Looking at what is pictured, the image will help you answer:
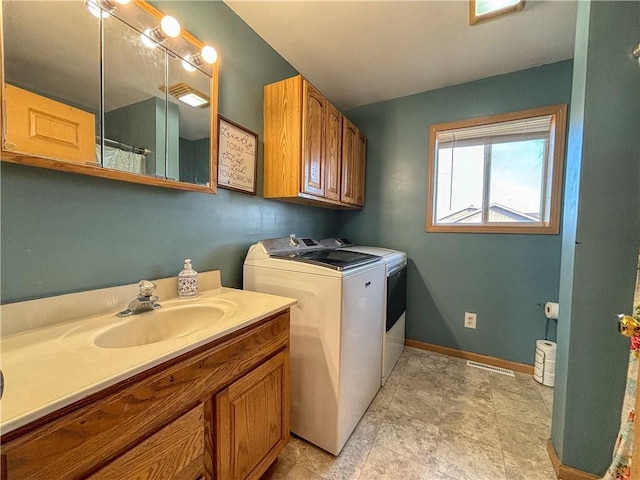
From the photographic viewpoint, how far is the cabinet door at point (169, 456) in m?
0.59

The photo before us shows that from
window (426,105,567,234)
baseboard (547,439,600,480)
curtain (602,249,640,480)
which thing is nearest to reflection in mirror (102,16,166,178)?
curtain (602,249,640,480)

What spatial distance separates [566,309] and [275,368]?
1365mm

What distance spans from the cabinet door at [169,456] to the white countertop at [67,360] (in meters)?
0.20

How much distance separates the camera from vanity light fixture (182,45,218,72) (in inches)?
49.1

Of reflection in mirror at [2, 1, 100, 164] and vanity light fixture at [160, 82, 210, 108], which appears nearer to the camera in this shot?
reflection in mirror at [2, 1, 100, 164]

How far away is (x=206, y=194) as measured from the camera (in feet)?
4.54

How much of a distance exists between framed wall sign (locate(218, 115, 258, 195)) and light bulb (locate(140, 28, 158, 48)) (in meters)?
0.40

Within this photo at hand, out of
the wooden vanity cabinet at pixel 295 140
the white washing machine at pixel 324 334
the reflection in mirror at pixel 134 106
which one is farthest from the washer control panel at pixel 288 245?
the reflection in mirror at pixel 134 106

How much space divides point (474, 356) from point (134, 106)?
2918mm

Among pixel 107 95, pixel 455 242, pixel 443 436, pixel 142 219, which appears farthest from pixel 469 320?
pixel 107 95

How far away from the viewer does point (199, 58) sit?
4.22ft

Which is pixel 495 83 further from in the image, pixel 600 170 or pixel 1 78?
pixel 1 78

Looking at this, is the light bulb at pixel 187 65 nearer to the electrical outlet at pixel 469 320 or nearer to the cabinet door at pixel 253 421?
the cabinet door at pixel 253 421

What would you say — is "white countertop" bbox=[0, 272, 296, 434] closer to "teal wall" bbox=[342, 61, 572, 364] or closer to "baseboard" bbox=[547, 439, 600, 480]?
"baseboard" bbox=[547, 439, 600, 480]
